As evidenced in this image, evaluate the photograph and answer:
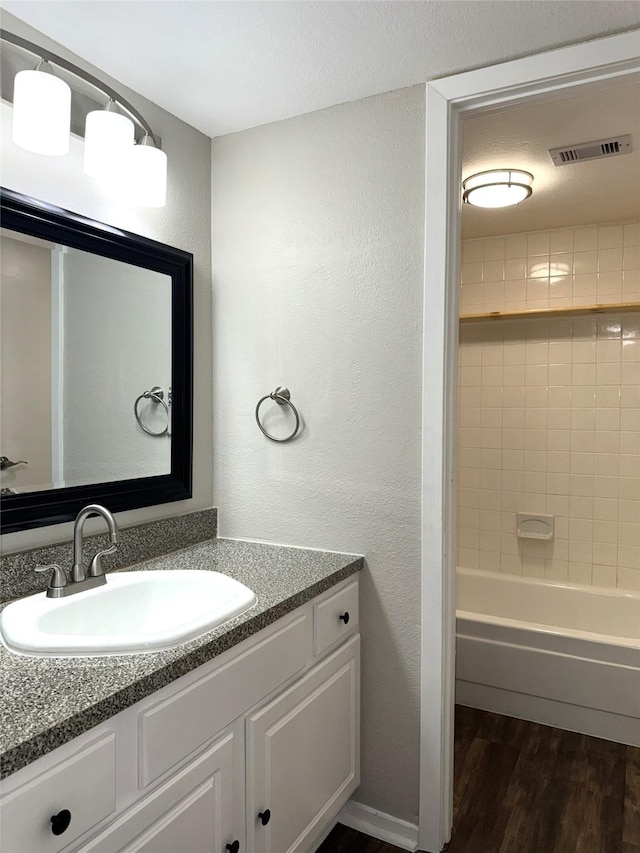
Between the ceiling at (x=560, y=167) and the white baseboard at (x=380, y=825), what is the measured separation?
221cm

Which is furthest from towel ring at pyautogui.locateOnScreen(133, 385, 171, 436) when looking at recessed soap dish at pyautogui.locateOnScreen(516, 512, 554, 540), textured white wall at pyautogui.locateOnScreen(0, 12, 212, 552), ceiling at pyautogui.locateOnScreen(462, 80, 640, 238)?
recessed soap dish at pyautogui.locateOnScreen(516, 512, 554, 540)

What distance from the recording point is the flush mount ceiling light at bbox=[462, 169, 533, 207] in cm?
255

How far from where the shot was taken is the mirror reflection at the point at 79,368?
5.18 feet

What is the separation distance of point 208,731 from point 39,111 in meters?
1.50

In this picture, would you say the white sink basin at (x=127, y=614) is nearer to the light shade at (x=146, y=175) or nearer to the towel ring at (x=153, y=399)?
the towel ring at (x=153, y=399)

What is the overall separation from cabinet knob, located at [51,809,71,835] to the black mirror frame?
2.55 feet

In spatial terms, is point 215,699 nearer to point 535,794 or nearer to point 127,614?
point 127,614

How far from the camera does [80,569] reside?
61.2 inches

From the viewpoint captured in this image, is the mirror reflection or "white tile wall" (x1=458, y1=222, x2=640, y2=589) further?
"white tile wall" (x1=458, y1=222, x2=640, y2=589)

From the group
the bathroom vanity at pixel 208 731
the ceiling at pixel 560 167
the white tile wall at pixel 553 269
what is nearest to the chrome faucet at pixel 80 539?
the bathroom vanity at pixel 208 731

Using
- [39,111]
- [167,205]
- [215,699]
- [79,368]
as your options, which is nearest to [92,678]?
Result: [215,699]

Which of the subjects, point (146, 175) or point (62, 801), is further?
point (146, 175)

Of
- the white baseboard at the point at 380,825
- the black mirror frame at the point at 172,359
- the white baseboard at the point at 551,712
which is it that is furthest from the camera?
the white baseboard at the point at 551,712

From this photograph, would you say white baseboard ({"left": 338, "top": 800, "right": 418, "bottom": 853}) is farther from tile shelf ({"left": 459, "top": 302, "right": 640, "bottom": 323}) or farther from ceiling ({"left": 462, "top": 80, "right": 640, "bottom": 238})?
tile shelf ({"left": 459, "top": 302, "right": 640, "bottom": 323})
